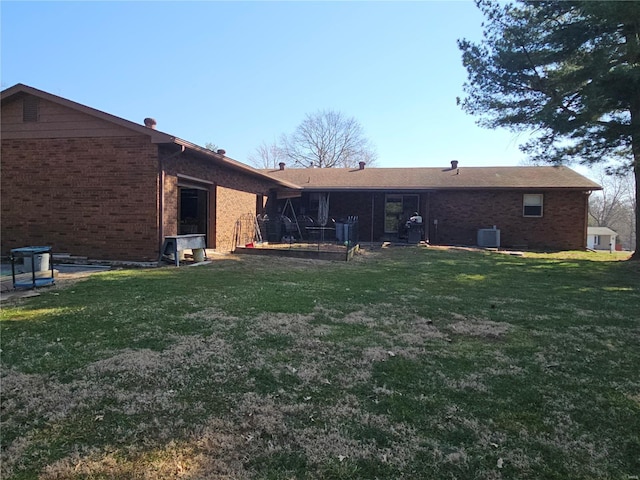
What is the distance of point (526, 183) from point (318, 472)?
62.7 ft

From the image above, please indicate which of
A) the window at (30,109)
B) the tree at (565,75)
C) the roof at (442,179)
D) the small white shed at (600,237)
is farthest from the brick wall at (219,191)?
the small white shed at (600,237)

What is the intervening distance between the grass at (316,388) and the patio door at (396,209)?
44.8ft

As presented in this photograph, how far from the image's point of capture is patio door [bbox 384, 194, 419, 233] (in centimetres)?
1989

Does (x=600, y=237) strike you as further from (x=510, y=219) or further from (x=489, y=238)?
(x=489, y=238)

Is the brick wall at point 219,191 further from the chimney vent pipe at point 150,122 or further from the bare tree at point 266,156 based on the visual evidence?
the bare tree at point 266,156

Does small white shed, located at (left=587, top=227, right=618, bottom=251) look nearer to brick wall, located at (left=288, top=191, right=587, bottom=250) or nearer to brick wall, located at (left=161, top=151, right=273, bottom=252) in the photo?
brick wall, located at (left=288, top=191, right=587, bottom=250)

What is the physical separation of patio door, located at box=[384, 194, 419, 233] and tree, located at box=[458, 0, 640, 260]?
700 centimetres

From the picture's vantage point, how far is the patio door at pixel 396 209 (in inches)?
783

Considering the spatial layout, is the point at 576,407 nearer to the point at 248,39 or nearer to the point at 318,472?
the point at 318,472

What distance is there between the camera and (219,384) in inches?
124

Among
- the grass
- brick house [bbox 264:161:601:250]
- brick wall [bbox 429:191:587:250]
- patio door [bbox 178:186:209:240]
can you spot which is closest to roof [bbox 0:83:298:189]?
patio door [bbox 178:186:209:240]

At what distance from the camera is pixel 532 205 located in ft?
60.6

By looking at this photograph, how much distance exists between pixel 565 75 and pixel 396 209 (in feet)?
32.1

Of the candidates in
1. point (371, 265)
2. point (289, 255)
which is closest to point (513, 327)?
point (371, 265)
